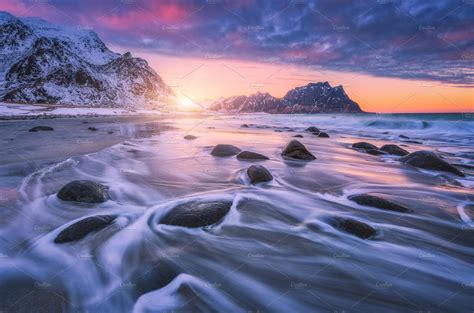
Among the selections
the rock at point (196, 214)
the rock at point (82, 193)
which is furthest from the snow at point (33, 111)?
the rock at point (196, 214)

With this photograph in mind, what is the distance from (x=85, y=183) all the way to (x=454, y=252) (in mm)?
5712

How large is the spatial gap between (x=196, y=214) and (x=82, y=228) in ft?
4.90

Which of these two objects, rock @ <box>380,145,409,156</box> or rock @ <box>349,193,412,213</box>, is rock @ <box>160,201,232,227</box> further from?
rock @ <box>380,145,409,156</box>

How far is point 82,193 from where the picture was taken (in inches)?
185

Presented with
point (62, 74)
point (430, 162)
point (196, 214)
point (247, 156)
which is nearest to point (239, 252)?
point (196, 214)

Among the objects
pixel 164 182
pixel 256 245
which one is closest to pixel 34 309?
pixel 256 245

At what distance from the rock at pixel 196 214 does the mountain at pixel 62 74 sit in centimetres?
7299

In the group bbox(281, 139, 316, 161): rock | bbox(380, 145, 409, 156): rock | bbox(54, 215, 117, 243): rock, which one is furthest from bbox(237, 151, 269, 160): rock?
bbox(54, 215, 117, 243): rock

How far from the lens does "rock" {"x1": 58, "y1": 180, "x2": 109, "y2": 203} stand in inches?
183

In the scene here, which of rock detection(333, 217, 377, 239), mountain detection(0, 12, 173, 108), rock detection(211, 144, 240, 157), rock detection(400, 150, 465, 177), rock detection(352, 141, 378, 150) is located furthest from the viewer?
mountain detection(0, 12, 173, 108)

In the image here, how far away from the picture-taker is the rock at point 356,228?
395 centimetres

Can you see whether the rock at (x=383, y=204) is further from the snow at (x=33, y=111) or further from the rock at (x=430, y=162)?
the snow at (x=33, y=111)

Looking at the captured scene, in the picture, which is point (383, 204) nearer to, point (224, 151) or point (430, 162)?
point (430, 162)

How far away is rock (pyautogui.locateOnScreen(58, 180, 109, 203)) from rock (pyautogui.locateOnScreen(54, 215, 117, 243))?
0.87 m
